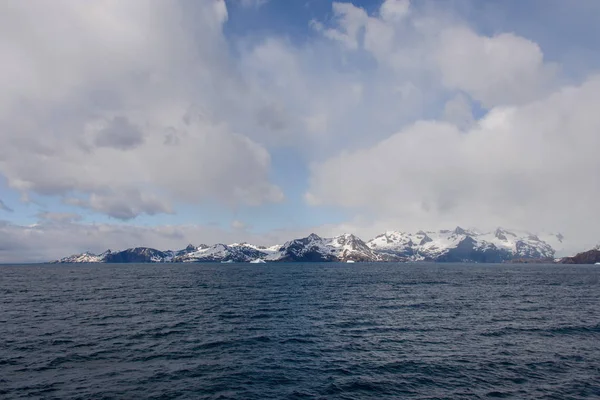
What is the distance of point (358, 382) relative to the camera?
3356 centimetres

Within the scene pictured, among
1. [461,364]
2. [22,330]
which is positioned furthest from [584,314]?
[22,330]

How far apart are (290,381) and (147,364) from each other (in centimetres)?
1639

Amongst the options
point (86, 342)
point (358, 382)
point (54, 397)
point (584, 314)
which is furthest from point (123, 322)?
point (584, 314)

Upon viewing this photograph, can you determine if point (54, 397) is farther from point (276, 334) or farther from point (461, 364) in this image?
point (461, 364)

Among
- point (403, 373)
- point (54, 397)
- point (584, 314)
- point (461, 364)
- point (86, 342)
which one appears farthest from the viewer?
point (584, 314)

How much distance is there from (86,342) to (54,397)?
19.0 meters

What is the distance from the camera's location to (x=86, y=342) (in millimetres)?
46719

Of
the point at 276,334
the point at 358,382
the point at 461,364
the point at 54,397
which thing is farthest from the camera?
the point at 276,334

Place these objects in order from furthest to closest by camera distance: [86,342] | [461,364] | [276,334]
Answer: [276,334], [86,342], [461,364]

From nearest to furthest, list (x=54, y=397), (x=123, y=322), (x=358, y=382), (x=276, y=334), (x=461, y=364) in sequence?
1. (x=54, y=397)
2. (x=358, y=382)
3. (x=461, y=364)
4. (x=276, y=334)
5. (x=123, y=322)

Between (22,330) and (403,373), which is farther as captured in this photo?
(22,330)

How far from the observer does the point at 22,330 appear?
53719mm

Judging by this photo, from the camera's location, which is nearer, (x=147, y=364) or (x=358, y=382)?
(x=358, y=382)

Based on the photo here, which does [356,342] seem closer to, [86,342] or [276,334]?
[276,334]
